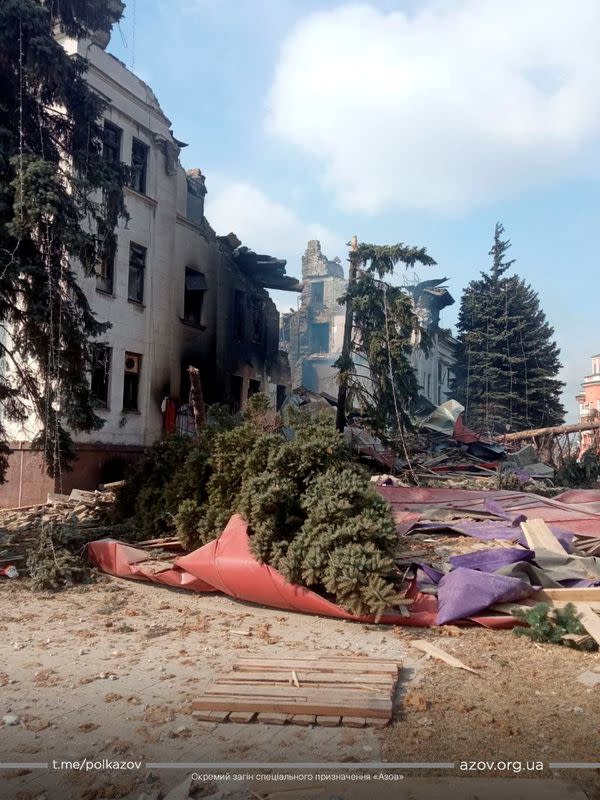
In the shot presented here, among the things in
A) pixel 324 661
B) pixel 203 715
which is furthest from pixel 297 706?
pixel 324 661

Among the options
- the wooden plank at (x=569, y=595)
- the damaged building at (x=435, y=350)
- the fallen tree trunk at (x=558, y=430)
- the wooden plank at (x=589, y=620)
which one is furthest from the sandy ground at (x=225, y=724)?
the damaged building at (x=435, y=350)

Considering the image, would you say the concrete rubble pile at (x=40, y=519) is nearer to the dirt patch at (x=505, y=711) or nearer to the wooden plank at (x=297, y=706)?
the wooden plank at (x=297, y=706)

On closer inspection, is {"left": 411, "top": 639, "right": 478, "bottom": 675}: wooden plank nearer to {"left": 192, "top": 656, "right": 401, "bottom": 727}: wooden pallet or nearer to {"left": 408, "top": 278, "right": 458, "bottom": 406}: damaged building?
{"left": 192, "top": 656, "right": 401, "bottom": 727}: wooden pallet

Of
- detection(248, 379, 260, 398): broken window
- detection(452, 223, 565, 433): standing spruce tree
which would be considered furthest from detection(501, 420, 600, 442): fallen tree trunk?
detection(248, 379, 260, 398): broken window

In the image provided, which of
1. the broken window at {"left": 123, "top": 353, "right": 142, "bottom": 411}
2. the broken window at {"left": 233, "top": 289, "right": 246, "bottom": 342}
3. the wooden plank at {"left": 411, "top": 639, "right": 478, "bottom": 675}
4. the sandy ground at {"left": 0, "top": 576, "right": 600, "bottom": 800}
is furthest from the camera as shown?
the broken window at {"left": 233, "top": 289, "right": 246, "bottom": 342}

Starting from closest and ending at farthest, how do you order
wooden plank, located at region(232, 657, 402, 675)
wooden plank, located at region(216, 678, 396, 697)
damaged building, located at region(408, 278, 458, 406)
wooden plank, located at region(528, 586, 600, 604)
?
wooden plank, located at region(216, 678, 396, 697), wooden plank, located at region(232, 657, 402, 675), wooden plank, located at region(528, 586, 600, 604), damaged building, located at region(408, 278, 458, 406)

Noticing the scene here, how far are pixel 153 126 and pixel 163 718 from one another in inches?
801

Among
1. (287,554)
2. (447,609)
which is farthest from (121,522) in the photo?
(447,609)

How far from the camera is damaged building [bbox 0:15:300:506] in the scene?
60.1 feet

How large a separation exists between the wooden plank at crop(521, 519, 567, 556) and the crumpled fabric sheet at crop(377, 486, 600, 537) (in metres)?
1.21

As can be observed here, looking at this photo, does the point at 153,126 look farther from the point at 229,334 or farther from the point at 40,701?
the point at 40,701

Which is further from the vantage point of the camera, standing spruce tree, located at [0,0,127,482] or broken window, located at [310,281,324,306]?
broken window, located at [310,281,324,306]

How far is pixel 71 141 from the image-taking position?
10477 mm

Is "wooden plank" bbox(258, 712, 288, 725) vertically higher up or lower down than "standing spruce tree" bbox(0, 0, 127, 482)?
lower down
